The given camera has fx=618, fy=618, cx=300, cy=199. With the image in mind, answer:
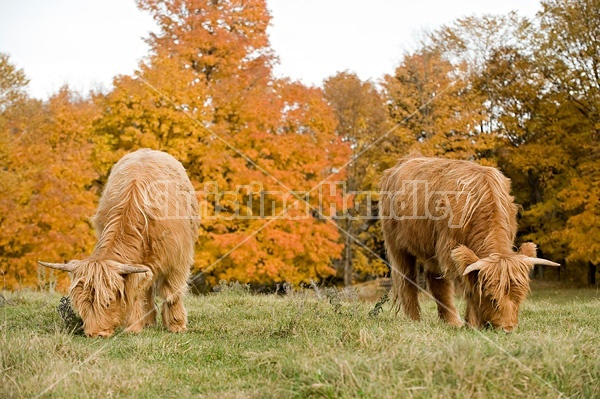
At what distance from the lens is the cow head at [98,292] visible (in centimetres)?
629

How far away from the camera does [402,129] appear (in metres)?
22.9

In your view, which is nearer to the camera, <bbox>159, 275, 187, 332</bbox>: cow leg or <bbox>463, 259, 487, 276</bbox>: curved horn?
<bbox>463, 259, 487, 276</bbox>: curved horn

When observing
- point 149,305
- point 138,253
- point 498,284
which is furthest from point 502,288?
point 149,305

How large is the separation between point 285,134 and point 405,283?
1137 cm

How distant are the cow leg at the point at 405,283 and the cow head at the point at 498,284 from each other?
1.94 metres

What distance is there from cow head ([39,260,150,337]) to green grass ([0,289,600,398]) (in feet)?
0.66

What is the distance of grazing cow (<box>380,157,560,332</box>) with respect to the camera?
6.09m

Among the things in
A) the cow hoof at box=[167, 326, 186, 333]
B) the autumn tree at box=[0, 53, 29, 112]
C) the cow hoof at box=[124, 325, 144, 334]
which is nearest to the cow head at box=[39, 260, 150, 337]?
the cow hoof at box=[124, 325, 144, 334]

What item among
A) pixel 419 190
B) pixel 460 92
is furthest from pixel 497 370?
pixel 460 92

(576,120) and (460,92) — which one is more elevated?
(460,92)

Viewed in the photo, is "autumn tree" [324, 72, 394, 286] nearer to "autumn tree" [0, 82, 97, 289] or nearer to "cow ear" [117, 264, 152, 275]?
"autumn tree" [0, 82, 97, 289]

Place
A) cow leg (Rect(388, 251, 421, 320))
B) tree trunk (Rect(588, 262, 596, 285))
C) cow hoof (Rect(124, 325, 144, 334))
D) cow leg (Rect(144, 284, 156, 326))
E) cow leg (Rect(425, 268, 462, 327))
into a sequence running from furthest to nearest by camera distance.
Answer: tree trunk (Rect(588, 262, 596, 285)), cow leg (Rect(388, 251, 421, 320)), cow leg (Rect(425, 268, 462, 327)), cow leg (Rect(144, 284, 156, 326)), cow hoof (Rect(124, 325, 144, 334))

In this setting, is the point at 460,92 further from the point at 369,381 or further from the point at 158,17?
the point at 369,381

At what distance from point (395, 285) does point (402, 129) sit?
1501 centimetres
